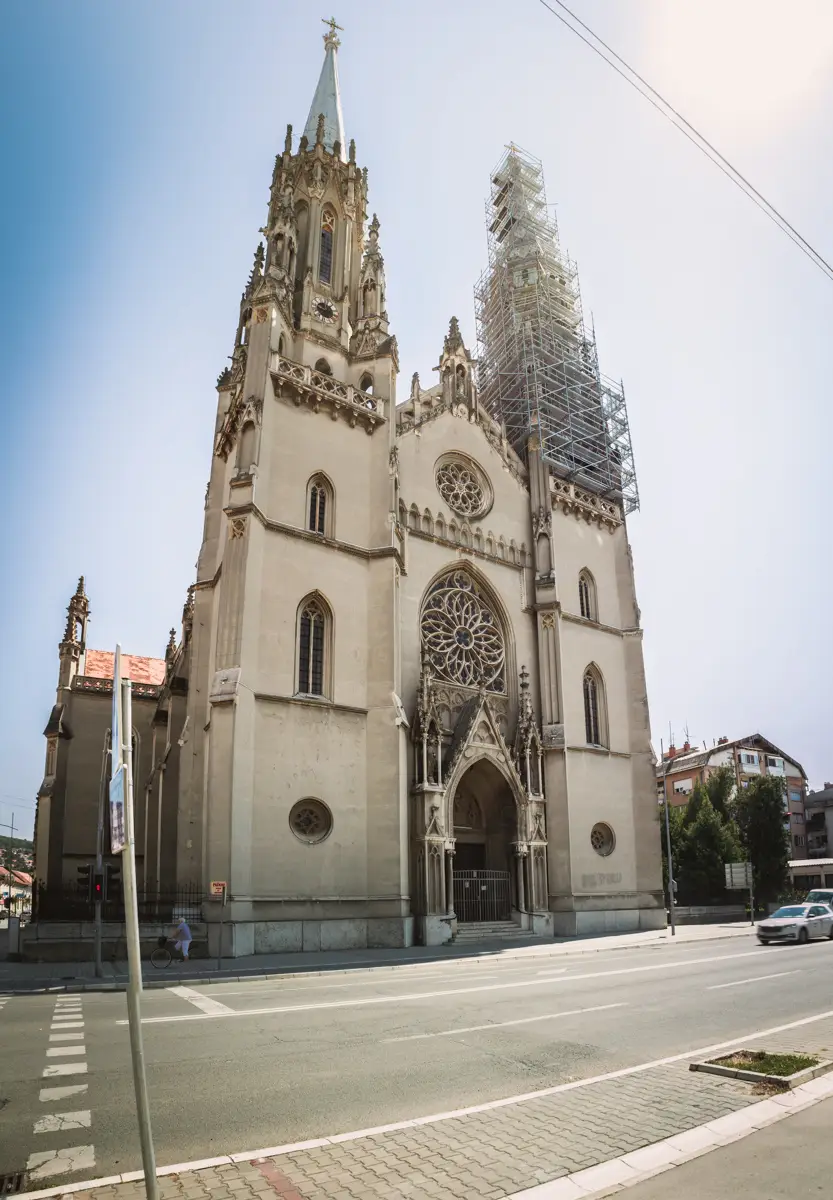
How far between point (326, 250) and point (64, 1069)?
34.8 meters

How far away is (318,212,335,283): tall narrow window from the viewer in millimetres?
35672

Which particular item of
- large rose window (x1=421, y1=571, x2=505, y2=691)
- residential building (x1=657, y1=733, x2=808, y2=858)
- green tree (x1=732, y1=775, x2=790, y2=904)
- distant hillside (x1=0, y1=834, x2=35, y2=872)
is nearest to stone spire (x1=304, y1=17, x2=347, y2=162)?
large rose window (x1=421, y1=571, x2=505, y2=691)

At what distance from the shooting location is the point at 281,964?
19750 millimetres

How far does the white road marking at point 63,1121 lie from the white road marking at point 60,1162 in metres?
0.55

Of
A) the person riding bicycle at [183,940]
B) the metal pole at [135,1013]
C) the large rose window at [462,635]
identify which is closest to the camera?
the metal pole at [135,1013]

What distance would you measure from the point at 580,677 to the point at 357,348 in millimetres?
16239

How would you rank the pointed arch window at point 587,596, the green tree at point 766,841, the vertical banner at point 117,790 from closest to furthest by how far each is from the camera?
the vertical banner at point 117,790
the pointed arch window at point 587,596
the green tree at point 766,841

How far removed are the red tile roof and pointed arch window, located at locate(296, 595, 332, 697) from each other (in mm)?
21386

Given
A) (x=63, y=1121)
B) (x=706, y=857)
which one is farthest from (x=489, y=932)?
(x=63, y=1121)

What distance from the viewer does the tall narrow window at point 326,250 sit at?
117 ft

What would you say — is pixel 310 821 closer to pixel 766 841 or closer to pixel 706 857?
pixel 706 857

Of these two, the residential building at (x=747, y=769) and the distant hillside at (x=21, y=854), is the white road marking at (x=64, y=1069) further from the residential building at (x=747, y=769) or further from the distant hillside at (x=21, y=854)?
the distant hillside at (x=21, y=854)

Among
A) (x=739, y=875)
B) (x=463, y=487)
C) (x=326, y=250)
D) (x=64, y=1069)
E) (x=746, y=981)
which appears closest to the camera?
(x=64, y=1069)

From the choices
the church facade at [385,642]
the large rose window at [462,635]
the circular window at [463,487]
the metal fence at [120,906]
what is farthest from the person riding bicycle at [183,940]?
Result: the circular window at [463,487]
